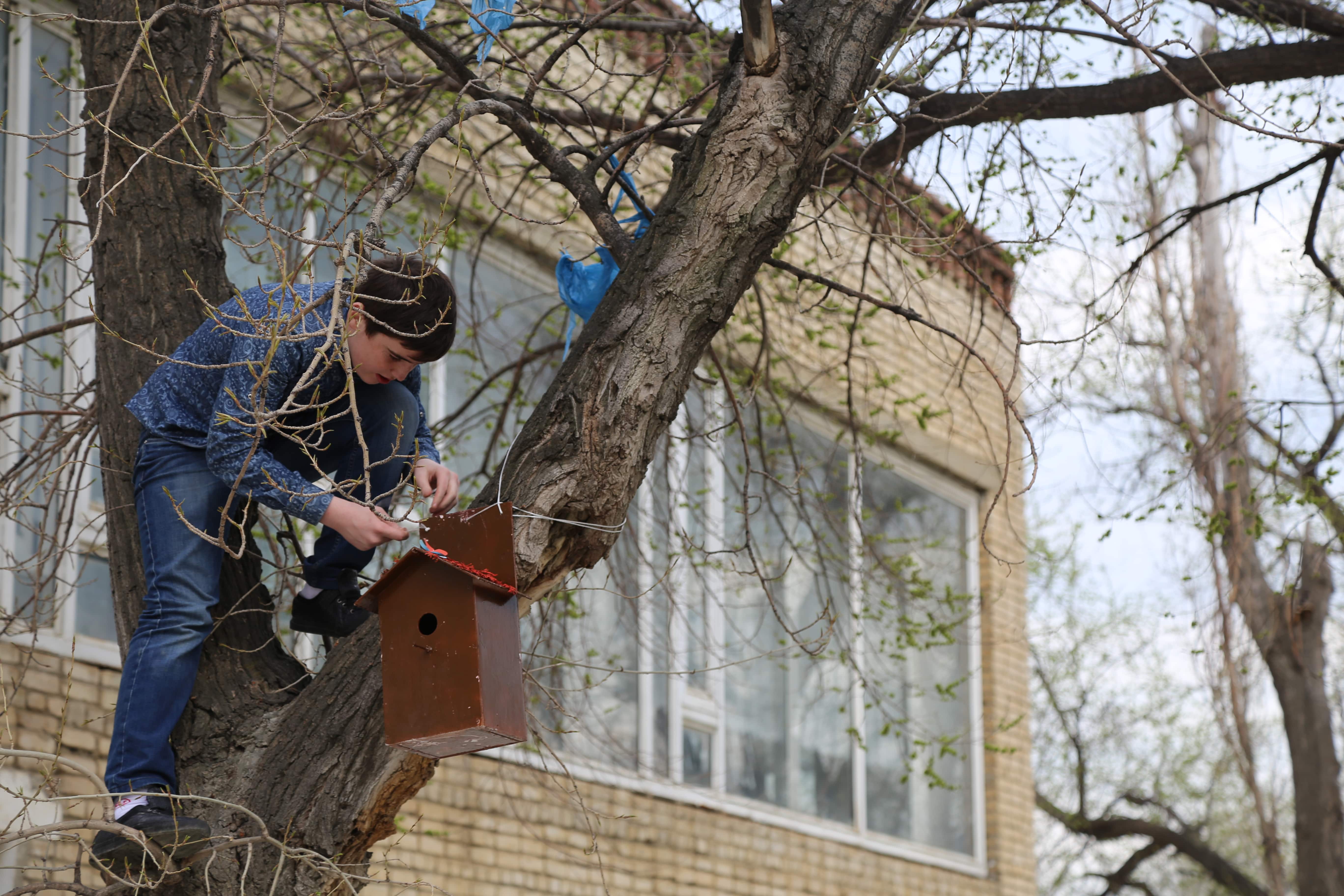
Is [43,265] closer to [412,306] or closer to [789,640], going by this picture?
[412,306]

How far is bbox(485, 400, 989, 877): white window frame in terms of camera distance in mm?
7070

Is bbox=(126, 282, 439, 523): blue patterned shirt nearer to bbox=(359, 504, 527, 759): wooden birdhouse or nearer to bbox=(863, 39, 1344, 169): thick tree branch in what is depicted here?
bbox=(359, 504, 527, 759): wooden birdhouse

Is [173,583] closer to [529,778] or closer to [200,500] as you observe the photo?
[200,500]

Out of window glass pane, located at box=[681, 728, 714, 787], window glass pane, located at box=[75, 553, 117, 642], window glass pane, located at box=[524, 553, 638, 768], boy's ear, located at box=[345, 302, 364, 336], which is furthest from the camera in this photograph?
window glass pane, located at box=[681, 728, 714, 787]

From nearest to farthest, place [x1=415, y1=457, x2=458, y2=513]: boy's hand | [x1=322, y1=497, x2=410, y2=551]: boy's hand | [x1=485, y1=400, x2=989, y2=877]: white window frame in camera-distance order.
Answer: [x1=322, y1=497, x2=410, y2=551]: boy's hand → [x1=415, y1=457, x2=458, y2=513]: boy's hand → [x1=485, y1=400, x2=989, y2=877]: white window frame

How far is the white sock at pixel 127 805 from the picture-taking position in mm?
3115

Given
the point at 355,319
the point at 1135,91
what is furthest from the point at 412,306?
the point at 1135,91

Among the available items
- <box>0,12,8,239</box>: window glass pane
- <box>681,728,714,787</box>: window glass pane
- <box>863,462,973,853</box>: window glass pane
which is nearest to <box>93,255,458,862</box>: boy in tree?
<box>0,12,8,239</box>: window glass pane

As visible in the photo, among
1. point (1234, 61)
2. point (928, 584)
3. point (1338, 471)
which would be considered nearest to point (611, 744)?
point (928, 584)

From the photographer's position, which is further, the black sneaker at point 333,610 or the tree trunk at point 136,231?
the black sneaker at point 333,610

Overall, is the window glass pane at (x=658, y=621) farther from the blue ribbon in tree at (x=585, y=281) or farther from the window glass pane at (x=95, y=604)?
the blue ribbon in tree at (x=585, y=281)

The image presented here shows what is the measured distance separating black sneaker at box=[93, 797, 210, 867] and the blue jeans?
9 centimetres

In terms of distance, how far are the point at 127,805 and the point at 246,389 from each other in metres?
0.90

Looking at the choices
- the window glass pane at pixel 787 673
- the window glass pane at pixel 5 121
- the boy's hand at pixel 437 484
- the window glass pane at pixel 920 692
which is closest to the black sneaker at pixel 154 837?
the boy's hand at pixel 437 484
